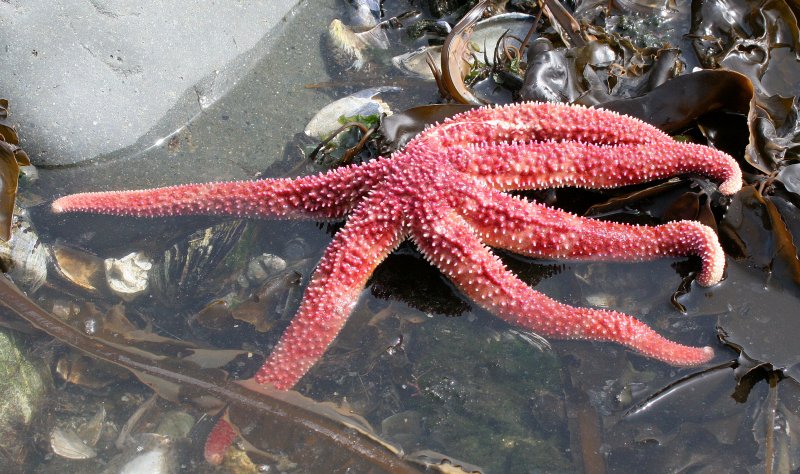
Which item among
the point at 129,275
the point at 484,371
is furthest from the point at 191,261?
the point at 484,371

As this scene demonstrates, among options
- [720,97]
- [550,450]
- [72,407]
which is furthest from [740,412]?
[72,407]

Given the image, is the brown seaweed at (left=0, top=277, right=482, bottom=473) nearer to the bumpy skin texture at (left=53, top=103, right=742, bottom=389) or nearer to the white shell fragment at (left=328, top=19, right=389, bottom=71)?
the bumpy skin texture at (left=53, top=103, right=742, bottom=389)

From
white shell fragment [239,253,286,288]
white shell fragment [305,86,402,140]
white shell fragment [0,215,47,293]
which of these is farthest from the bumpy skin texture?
white shell fragment [0,215,47,293]

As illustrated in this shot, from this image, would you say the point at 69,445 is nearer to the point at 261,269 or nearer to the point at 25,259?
the point at 25,259

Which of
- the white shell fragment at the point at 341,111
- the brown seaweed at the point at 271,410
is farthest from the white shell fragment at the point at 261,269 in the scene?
the white shell fragment at the point at 341,111

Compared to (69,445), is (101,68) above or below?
above

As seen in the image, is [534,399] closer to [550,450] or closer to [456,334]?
[550,450]

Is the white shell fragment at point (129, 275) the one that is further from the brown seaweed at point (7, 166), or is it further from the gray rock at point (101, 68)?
the gray rock at point (101, 68)

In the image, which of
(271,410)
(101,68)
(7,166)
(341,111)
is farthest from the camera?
(341,111)
